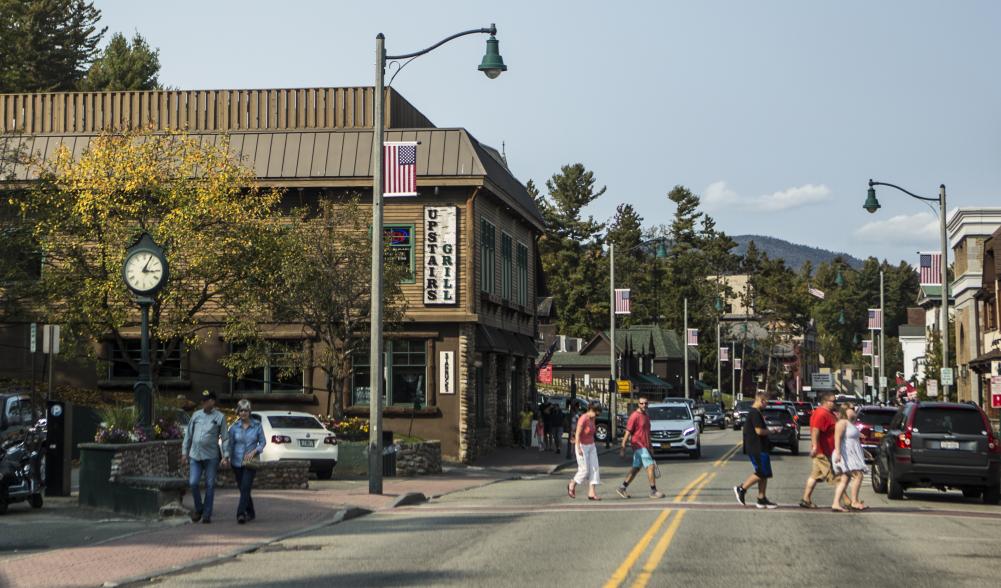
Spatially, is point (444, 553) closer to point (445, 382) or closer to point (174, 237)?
point (174, 237)

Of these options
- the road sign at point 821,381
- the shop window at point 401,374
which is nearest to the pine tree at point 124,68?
the shop window at point 401,374

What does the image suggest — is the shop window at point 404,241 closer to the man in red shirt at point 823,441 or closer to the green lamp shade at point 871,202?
the green lamp shade at point 871,202

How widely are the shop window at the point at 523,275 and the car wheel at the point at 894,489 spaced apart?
24.1 metres

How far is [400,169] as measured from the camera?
26984 mm

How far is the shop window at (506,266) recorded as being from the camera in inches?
1692

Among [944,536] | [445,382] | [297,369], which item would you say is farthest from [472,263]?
[944,536]

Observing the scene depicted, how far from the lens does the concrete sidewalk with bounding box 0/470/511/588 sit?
1295 centimetres

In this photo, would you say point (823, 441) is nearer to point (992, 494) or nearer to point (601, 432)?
point (992, 494)

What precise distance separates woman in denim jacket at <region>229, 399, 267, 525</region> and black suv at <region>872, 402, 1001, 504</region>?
1130 centimetres

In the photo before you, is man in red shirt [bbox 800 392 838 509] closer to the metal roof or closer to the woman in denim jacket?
the woman in denim jacket

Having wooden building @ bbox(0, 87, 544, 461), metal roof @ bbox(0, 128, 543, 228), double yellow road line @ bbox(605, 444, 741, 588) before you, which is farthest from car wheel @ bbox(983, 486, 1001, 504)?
metal roof @ bbox(0, 128, 543, 228)

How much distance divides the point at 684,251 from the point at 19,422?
11058 cm

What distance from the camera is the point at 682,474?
31.1m

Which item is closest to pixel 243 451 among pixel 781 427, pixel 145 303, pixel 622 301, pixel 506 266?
pixel 145 303
